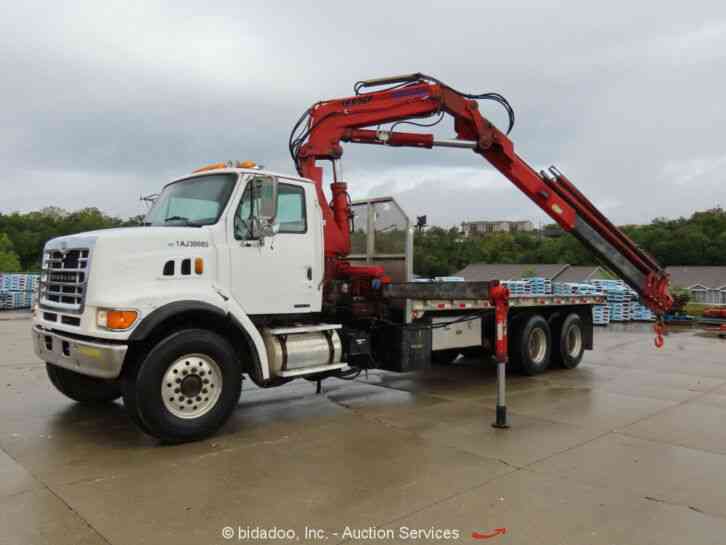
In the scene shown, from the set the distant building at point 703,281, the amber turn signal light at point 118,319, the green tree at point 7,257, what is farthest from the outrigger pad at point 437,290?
the distant building at point 703,281

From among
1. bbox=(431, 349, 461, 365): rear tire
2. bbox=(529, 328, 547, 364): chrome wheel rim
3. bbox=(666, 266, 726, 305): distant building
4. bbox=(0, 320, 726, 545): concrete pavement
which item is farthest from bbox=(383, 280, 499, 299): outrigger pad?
bbox=(666, 266, 726, 305): distant building

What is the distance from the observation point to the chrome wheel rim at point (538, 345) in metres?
10.2

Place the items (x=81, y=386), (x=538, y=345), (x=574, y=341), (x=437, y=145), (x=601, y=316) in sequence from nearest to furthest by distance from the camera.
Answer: (x=81, y=386), (x=437, y=145), (x=538, y=345), (x=574, y=341), (x=601, y=316)

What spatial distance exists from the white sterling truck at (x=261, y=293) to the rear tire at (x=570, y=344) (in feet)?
2.88

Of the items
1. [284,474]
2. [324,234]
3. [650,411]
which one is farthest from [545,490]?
[324,234]

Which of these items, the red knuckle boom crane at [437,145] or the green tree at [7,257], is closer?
the red knuckle boom crane at [437,145]

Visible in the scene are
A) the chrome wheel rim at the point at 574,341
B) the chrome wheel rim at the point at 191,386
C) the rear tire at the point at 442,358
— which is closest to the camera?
the chrome wheel rim at the point at 191,386

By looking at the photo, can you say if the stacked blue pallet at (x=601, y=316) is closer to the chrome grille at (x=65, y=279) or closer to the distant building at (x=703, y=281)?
the chrome grille at (x=65, y=279)

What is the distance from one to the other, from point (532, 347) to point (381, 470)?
19.6ft

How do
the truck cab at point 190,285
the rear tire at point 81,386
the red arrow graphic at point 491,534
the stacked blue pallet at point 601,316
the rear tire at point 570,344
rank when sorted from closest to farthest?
the red arrow graphic at point 491,534
the truck cab at point 190,285
the rear tire at point 81,386
the rear tire at point 570,344
the stacked blue pallet at point 601,316

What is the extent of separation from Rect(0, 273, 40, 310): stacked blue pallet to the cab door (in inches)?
898

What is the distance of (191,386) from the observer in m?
5.73

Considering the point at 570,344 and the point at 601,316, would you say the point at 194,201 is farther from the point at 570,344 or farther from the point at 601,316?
the point at 601,316

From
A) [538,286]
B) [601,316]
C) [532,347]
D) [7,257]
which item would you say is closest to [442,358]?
[532,347]
